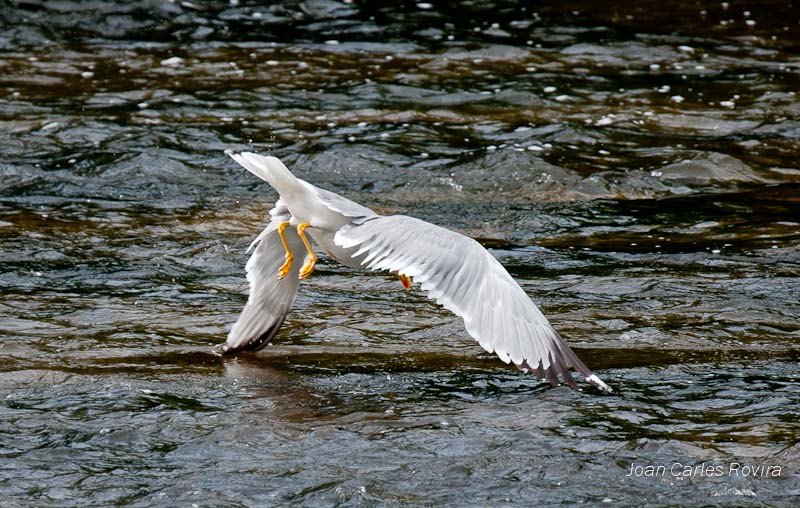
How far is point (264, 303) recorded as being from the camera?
257 inches

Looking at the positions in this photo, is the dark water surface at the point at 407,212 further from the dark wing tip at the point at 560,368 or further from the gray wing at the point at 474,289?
the gray wing at the point at 474,289

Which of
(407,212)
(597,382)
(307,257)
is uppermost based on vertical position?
(307,257)

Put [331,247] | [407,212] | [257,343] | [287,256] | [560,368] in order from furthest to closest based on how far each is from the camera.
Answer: [407,212]
[257,343]
[287,256]
[331,247]
[560,368]

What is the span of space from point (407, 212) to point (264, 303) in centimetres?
307

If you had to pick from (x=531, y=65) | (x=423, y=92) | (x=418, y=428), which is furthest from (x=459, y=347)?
(x=531, y=65)

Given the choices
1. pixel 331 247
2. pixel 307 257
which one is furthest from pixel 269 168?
pixel 307 257

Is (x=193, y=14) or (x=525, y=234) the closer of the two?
(x=525, y=234)

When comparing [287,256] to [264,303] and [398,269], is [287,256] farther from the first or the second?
[398,269]

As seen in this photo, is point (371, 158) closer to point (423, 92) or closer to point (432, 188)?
point (432, 188)

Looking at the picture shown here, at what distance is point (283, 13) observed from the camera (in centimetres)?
1506

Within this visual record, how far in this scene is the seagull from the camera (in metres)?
5.47

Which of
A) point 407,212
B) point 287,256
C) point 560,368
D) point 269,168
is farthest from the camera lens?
point 407,212

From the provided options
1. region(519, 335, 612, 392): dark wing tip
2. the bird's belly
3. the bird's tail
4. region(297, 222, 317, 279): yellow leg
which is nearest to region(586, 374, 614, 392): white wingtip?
region(519, 335, 612, 392): dark wing tip

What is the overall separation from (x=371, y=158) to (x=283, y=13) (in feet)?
17.2
